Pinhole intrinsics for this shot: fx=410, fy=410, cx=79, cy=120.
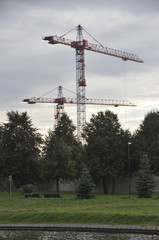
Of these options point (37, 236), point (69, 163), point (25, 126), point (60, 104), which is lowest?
point (37, 236)

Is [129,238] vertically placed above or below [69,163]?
below

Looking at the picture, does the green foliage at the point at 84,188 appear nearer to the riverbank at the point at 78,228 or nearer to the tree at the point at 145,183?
the tree at the point at 145,183

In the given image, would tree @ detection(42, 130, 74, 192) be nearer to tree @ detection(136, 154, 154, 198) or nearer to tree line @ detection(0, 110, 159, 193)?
tree line @ detection(0, 110, 159, 193)

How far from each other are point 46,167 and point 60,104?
7118cm

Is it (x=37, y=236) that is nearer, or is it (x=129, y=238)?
(x=129, y=238)

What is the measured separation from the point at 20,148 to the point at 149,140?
20.9 metres

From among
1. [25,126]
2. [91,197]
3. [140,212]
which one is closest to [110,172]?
[91,197]

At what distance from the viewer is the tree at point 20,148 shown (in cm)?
6456

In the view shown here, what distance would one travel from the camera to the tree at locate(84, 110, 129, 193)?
55.2 m

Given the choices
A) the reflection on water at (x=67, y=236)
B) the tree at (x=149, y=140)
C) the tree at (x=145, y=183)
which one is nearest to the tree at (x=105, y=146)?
the tree at (x=149, y=140)

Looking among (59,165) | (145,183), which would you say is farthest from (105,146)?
(145,183)

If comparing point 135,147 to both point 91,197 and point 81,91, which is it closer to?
point 91,197

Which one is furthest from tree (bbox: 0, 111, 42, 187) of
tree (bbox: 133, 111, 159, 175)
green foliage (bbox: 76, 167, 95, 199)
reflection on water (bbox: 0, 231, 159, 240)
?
reflection on water (bbox: 0, 231, 159, 240)

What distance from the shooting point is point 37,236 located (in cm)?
2170
